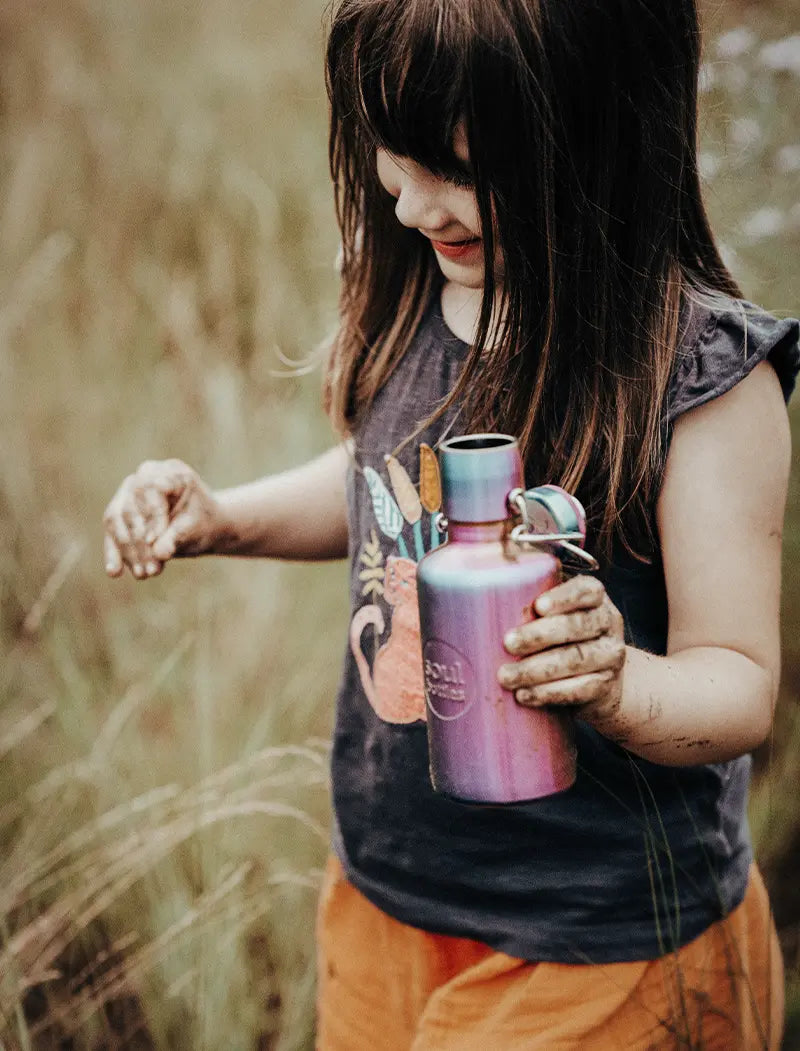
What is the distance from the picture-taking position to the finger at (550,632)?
2.94 ft

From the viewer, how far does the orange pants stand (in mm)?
1240

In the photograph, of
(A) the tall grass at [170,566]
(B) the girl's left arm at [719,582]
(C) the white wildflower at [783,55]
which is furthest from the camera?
(C) the white wildflower at [783,55]

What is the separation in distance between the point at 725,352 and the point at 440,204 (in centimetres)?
32

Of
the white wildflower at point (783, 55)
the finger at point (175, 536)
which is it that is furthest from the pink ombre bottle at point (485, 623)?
the white wildflower at point (783, 55)

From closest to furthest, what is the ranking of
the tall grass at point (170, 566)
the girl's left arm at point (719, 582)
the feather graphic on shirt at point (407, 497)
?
1. the girl's left arm at point (719, 582)
2. the feather graphic on shirt at point (407, 497)
3. the tall grass at point (170, 566)

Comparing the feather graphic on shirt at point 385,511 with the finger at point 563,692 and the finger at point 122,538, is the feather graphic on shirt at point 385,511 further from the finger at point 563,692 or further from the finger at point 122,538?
the finger at point 563,692

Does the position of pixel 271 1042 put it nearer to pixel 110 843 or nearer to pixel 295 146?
pixel 110 843

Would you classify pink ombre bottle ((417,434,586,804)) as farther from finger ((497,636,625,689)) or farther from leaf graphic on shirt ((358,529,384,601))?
leaf graphic on shirt ((358,529,384,601))

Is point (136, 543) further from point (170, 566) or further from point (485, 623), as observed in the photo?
point (170, 566)

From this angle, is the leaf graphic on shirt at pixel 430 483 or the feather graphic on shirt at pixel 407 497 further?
the feather graphic on shirt at pixel 407 497

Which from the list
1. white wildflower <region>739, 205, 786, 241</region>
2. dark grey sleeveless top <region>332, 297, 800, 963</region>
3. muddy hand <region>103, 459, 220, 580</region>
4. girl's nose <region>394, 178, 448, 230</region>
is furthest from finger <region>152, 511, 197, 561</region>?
white wildflower <region>739, 205, 786, 241</region>

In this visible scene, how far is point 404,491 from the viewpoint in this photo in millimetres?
1320

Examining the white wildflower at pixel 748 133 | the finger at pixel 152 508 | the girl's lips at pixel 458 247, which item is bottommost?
the finger at pixel 152 508

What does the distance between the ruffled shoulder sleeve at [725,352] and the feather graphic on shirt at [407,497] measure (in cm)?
31
